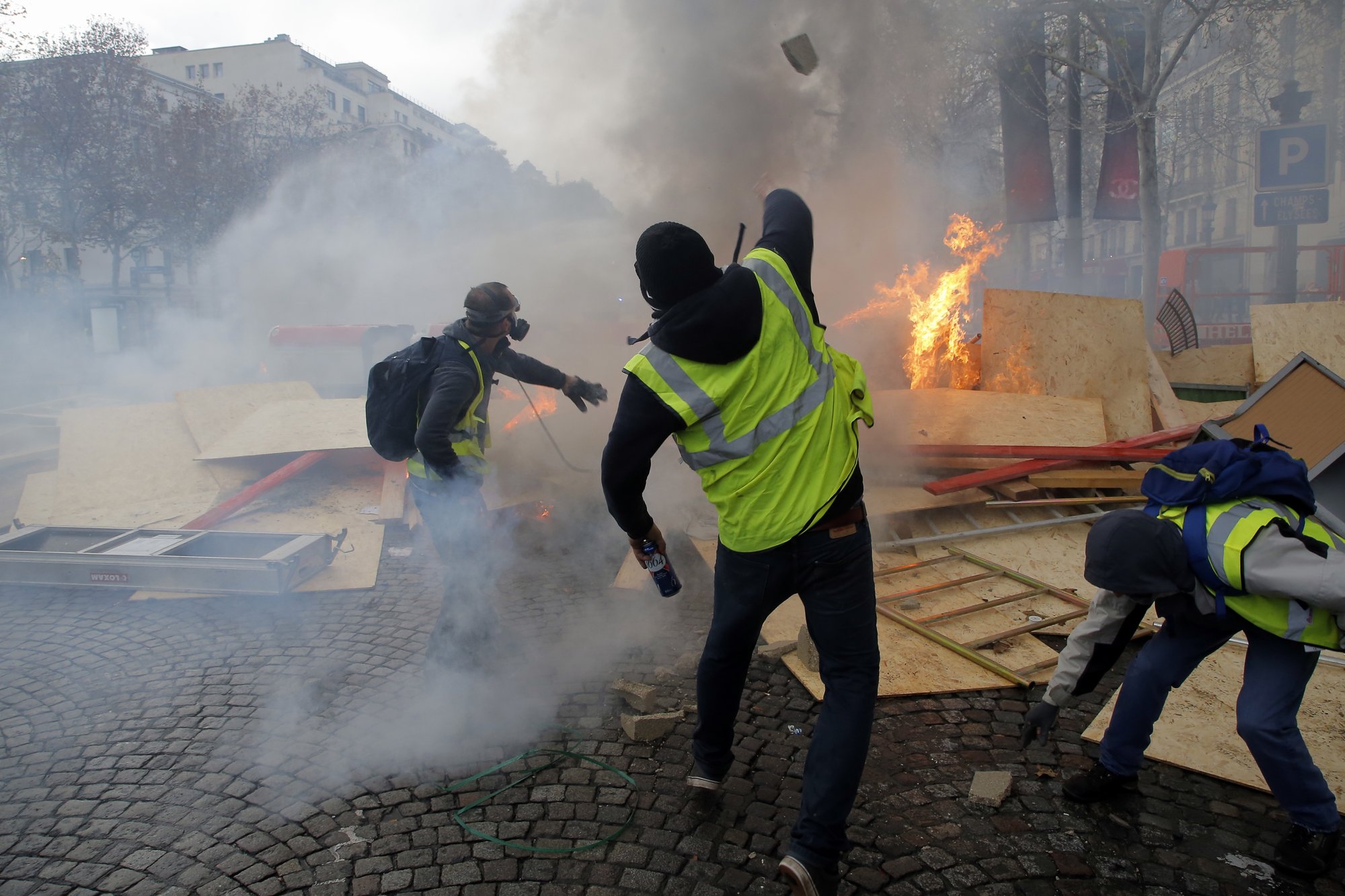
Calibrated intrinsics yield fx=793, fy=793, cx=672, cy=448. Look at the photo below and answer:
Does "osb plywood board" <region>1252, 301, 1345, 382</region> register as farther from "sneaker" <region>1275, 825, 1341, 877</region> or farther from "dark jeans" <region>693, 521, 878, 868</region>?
"dark jeans" <region>693, 521, 878, 868</region>

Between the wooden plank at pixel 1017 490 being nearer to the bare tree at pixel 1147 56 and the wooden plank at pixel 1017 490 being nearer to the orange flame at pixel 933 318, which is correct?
the orange flame at pixel 933 318

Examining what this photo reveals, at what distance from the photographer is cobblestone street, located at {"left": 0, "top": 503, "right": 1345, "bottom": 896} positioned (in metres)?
2.46

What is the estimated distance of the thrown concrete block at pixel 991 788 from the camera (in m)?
2.81

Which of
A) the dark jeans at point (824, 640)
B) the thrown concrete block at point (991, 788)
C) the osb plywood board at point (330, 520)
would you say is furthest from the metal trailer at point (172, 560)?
the thrown concrete block at point (991, 788)

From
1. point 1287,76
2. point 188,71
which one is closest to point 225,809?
point 1287,76

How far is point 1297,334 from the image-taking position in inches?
307

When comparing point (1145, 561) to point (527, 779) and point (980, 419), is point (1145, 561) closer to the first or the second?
point (527, 779)

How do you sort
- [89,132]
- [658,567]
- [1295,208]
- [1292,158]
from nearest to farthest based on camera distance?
[658,567] → [1292,158] → [1295,208] → [89,132]

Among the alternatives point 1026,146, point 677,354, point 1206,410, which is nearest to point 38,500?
point 677,354

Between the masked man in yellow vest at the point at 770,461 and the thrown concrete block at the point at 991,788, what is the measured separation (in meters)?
0.79

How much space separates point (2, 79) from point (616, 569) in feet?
78.7

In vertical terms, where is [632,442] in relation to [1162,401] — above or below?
above

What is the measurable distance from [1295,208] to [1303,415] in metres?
9.97

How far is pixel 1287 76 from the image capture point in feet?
43.3
